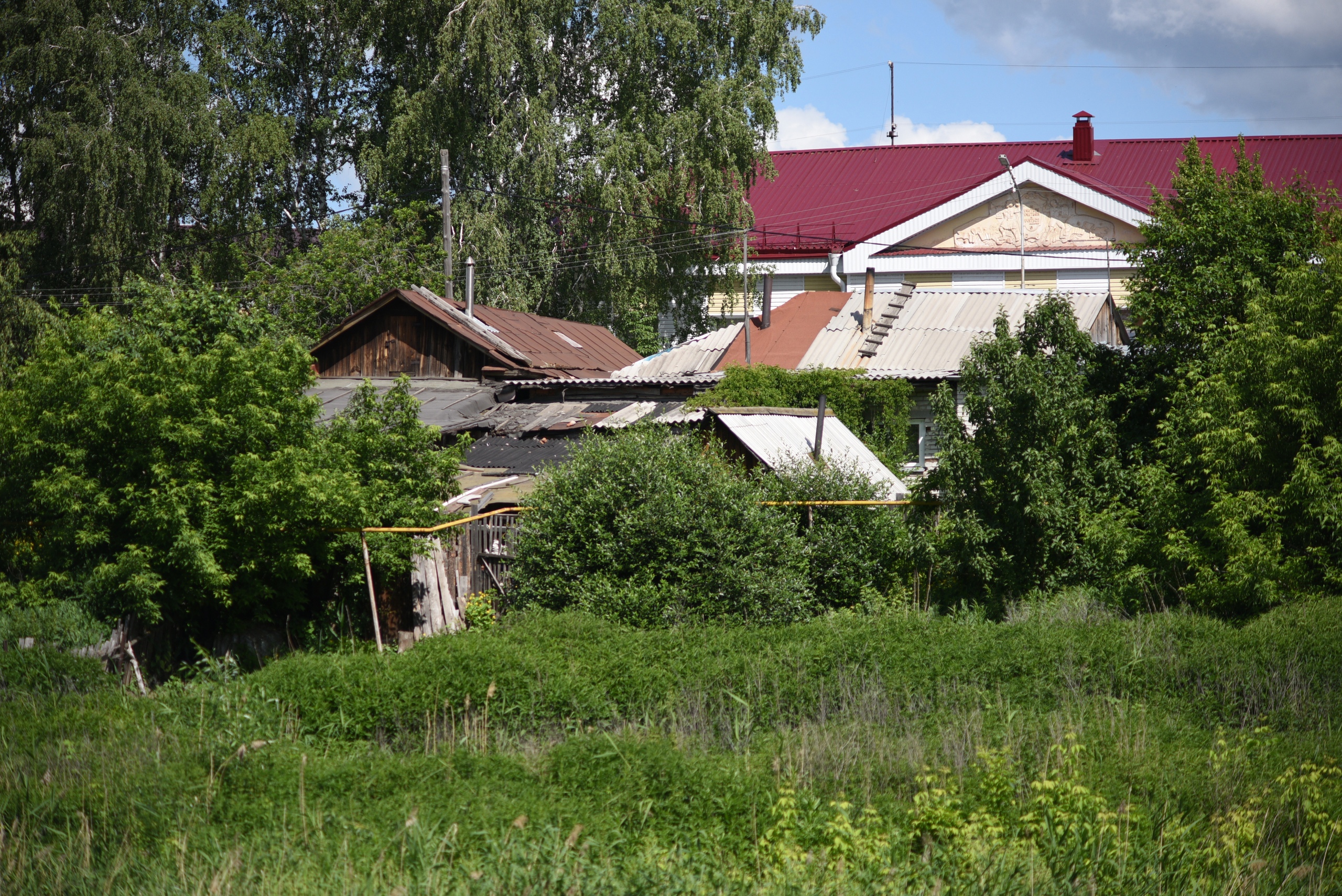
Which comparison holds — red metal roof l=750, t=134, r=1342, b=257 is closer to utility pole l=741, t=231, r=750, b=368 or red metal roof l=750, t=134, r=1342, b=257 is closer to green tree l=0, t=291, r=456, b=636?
utility pole l=741, t=231, r=750, b=368

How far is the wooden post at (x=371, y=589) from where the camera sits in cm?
1196

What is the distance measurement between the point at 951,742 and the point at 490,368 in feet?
52.4

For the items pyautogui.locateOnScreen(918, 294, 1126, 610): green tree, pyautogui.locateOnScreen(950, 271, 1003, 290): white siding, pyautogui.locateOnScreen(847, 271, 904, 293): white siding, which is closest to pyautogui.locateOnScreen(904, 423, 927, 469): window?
pyautogui.locateOnScreen(918, 294, 1126, 610): green tree

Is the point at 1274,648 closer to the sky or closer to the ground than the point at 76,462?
closer to the ground

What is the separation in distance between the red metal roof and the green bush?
2044 centimetres

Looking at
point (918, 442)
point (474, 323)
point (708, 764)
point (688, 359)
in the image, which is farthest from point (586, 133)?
point (708, 764)

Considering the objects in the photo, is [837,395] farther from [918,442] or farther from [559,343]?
[559,343]

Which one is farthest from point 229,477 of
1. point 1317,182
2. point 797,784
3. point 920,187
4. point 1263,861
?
point 1317,182

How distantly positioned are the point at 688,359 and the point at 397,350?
6.00m

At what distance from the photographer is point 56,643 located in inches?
412

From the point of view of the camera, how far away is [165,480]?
427 inches

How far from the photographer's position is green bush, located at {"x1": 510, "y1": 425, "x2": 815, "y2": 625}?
488 inches

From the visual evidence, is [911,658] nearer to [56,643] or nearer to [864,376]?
[56,643]

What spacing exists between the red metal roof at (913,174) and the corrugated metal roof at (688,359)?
905cm
